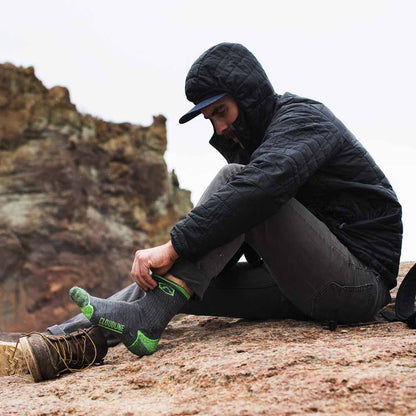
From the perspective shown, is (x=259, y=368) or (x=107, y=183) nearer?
(x=259, y=368)

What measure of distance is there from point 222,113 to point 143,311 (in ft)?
3.24

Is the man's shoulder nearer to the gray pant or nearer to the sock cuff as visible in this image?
the gray pant

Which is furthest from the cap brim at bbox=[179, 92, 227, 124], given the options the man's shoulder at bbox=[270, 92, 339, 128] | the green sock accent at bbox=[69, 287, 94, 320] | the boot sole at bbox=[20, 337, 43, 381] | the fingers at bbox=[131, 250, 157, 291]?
the boot sole at bbox=[20, 337, 43, 381]

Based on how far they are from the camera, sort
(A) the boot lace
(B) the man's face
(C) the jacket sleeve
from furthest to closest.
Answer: (B) the man's face
(A) the boot lace
(C) the jacket sleeve

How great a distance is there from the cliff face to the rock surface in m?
8.40

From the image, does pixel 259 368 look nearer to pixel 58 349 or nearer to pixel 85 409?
pixel 85 409

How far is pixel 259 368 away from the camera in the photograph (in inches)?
69.4

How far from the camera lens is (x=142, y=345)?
2.32m

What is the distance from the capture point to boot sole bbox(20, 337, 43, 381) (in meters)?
2.31

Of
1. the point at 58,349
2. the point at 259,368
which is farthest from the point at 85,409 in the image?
the point at 58,349

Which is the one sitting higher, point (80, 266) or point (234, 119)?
point (234, 119)

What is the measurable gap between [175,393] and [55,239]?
9552 mm

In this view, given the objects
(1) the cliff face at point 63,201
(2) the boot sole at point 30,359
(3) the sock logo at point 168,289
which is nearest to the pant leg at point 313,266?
(3) the sock logo at point 168,289

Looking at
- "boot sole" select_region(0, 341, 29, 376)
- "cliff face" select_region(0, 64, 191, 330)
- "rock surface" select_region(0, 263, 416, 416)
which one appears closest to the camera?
"rock surface" select_region(0, 263, 416, 416)
